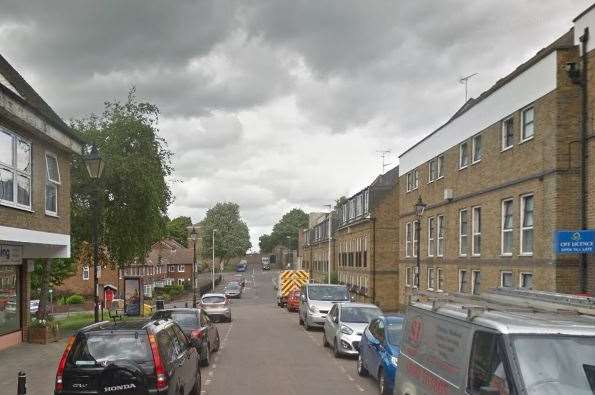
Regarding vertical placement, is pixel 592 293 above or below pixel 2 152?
below

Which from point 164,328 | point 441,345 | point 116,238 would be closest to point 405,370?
point 441,345

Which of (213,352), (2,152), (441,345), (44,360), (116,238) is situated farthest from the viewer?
(116,238)

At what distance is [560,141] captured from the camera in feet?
59.3

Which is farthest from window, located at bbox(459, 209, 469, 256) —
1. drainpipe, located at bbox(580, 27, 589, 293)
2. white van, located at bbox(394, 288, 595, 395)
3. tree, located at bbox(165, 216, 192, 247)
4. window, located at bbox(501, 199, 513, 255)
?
tree, located at bbox(165, 216, 192, 247)

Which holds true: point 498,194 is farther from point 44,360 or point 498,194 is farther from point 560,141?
point 44,360

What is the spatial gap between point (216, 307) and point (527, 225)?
58.1 feet

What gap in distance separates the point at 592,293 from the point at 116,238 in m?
20.6

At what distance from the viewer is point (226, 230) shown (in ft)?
431

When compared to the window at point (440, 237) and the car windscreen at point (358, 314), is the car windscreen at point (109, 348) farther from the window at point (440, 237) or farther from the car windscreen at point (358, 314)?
the window at point (440, 237)

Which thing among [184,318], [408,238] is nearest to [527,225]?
[184,318]

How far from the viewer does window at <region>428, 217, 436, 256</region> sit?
30859 mm

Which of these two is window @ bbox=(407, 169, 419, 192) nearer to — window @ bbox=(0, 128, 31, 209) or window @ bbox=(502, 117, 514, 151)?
window @ bbox=(502, 117, 514, 151)

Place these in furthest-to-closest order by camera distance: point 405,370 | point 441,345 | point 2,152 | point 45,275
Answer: point 45,275, point 2,152, point 405,370, point 441,345

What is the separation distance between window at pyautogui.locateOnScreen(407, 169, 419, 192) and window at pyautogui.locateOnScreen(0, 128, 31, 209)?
873 inches
